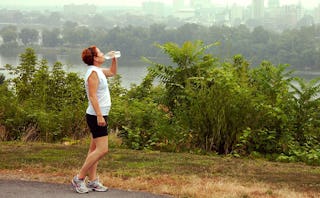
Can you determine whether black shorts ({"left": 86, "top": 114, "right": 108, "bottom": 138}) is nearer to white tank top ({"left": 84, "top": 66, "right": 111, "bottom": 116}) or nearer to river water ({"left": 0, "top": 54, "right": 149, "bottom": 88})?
white tank top ({"left": 84, "top": 66, "right": 111, "bottom": 116})

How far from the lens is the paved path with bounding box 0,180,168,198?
18.0 feet

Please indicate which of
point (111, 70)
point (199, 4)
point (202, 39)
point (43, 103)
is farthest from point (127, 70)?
point (199, 4)

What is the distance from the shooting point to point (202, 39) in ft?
190

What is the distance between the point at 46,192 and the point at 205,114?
154 inches

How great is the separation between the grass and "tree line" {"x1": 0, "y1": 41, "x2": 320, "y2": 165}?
719mm

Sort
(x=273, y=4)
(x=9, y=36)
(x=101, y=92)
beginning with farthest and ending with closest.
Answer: (x=273, y=4) < (x=9, y=36) < (x=101, y=92)

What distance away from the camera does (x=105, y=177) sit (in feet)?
20.5

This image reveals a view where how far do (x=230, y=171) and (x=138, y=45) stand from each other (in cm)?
7368

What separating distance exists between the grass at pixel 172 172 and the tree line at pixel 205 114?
0.72m

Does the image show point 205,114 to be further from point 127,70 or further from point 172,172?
point 127,70

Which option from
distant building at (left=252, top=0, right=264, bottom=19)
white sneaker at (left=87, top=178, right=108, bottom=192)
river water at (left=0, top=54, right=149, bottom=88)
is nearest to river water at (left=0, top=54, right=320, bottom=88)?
river water at (left=0, top=54, right=149, bottom=88)

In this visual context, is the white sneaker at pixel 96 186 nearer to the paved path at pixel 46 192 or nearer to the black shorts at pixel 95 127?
the paved path at pixel 46 192

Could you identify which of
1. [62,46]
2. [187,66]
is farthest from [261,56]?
[187,66]

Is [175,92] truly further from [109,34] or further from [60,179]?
[109,34]
